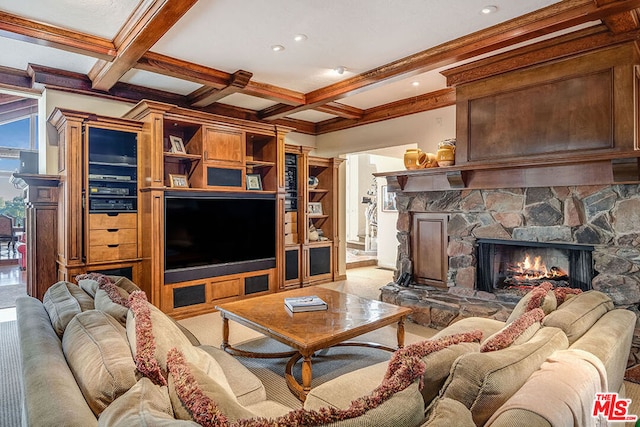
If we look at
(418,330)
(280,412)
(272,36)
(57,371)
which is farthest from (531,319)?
(272,36)

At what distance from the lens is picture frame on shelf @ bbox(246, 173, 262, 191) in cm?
510

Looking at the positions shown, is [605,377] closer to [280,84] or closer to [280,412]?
[280,412]

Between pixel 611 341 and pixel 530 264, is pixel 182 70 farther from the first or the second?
pixel 530 264

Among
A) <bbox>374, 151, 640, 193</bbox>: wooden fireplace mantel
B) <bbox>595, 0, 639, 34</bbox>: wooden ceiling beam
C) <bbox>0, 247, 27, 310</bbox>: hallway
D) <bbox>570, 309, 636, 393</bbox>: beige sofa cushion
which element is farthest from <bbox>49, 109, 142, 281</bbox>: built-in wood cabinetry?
<bbox>595, 0, 639, 34</bbox>: wooden ceiling beam

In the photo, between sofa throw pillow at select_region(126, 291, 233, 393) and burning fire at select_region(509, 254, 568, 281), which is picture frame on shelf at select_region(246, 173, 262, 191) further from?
sofa throw pillow at select_region(126, 291, 233, 393)

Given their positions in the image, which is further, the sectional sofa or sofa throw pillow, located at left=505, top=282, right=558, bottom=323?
sofa throw pillow, located at left=505, top=282, right=558, bottom=323

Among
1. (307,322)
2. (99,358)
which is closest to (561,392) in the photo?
(99,358)

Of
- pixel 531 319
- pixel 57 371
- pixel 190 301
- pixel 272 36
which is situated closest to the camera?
pixel 57 371

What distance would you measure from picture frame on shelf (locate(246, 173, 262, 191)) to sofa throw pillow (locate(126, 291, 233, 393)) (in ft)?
11.2

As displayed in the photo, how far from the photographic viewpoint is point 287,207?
5820 millimetres

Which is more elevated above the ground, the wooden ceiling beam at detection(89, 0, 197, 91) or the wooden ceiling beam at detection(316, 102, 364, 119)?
the wooden ceiling beam at detection(316, 102, 364, 119)

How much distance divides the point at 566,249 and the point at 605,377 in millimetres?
2624

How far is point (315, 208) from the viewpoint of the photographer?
6.41m

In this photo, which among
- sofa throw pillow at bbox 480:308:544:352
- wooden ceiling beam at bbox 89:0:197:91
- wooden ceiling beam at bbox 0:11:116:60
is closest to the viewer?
sofa throw pillow at bbox 480:308:544:352
